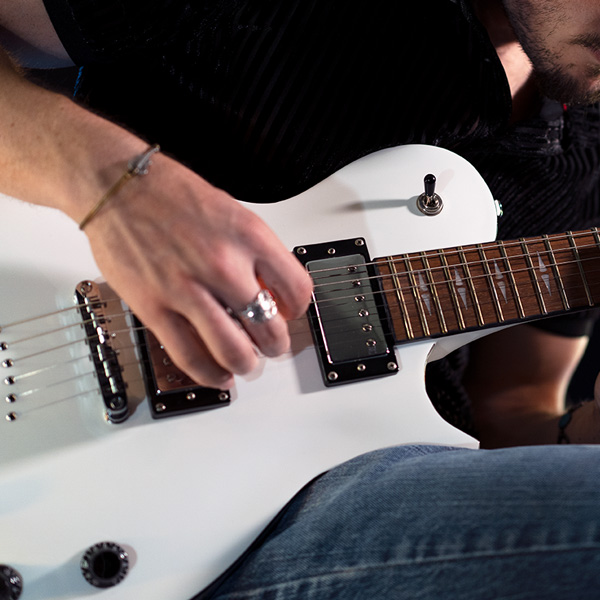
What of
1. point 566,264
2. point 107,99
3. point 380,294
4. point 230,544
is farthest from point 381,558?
point 107,99

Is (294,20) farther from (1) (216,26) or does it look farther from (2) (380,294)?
(2) (380,294)

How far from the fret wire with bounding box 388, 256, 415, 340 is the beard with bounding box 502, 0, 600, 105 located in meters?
0.56

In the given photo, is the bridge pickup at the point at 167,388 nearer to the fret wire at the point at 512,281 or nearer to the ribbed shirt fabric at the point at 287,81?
the ribbed shirt fabric at the point at 287,81

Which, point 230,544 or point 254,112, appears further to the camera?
point 254,112

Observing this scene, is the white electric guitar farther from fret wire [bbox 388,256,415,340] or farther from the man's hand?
the man's hand

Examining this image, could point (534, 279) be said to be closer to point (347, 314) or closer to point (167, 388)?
point (347, 314)

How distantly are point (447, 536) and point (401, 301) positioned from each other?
0.34m

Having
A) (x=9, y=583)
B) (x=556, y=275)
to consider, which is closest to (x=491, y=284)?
(x=556, y=275)

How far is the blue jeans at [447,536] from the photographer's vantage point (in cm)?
58

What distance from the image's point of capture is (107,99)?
877 millimetres

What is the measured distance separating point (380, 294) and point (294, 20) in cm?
45

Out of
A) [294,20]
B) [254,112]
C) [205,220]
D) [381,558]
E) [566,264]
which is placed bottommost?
[381,558]

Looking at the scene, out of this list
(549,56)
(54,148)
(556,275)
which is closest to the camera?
(54,148)

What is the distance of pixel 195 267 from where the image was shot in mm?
572
